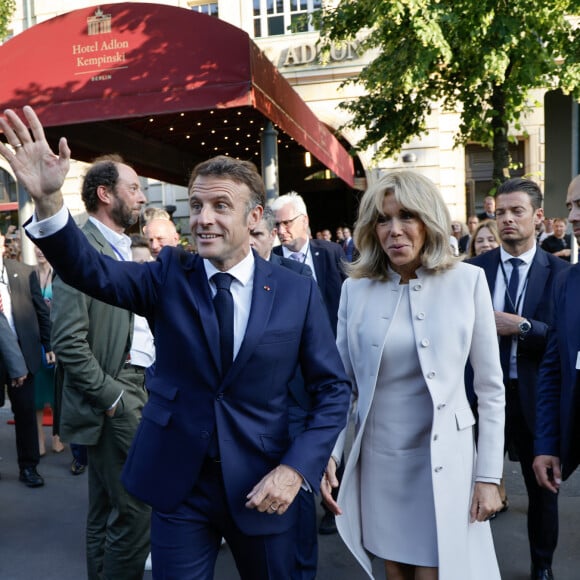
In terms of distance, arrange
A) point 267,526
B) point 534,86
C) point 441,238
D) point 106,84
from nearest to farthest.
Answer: point 267,526, point 441,238, point 106,84, point 534,86

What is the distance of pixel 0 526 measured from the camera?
4582 millimetres

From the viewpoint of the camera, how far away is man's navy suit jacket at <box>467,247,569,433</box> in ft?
11.7

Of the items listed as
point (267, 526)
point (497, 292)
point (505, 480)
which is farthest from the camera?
point (505, 480)

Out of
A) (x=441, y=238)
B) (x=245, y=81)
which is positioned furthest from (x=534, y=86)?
(x=441, y=238)

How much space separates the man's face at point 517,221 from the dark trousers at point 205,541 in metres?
2.46

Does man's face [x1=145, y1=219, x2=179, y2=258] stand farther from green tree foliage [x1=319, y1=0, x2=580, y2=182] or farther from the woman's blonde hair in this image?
green tree foliage [x1=319, y1=0, x2=580, y2=182]

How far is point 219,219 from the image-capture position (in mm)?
2195

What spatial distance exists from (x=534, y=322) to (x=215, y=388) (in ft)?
7.27

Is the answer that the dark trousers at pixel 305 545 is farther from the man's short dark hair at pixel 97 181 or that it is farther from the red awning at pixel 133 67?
the red awning at pixel 133 67

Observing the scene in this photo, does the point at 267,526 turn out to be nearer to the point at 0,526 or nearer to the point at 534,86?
the point at 0,526

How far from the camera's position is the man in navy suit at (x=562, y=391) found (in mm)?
2641

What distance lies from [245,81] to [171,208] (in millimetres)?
10013

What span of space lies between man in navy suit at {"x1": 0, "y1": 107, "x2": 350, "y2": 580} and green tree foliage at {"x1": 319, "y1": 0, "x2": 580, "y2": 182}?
7033 mm

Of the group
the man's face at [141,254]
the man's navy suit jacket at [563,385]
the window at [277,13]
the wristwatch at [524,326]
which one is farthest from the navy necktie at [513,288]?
the window at [277,13]
